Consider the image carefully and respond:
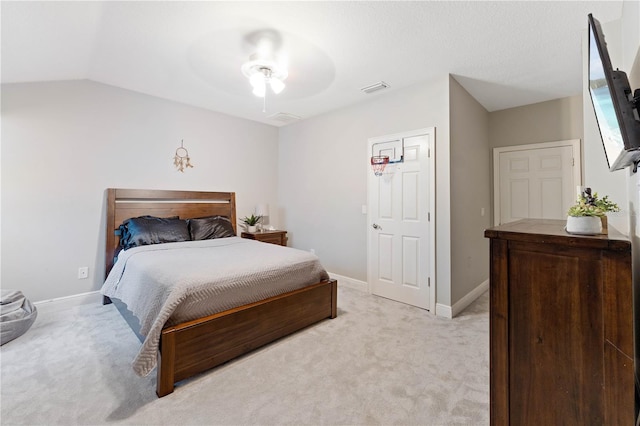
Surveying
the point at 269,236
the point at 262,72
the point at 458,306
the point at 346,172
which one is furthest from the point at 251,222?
the point at 458,306

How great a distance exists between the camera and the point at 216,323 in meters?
1.91

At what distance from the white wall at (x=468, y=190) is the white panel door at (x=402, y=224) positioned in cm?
29

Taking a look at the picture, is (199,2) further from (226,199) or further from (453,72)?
(226,199)

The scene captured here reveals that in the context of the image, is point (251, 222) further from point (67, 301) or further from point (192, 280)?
point (192, 280)

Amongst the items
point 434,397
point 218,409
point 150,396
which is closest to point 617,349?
point 434,397

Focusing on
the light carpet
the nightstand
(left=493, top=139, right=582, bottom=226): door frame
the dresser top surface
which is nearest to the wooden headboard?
the nightstand

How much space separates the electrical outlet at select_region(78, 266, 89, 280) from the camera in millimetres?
3106

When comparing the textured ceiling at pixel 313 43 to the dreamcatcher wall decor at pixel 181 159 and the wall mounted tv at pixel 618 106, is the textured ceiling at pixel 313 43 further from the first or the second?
the wall mounted tv at pixel 618 106

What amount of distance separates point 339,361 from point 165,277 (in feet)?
4.62

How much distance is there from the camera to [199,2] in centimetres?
187

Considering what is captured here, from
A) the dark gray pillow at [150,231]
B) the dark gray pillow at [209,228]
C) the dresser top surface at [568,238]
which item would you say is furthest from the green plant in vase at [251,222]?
the dresser top surface at [568,238]

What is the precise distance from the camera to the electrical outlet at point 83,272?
122 inches

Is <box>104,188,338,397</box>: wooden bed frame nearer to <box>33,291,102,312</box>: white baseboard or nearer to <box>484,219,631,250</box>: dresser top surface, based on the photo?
<box>33,291,102,312</box>: white baseboard

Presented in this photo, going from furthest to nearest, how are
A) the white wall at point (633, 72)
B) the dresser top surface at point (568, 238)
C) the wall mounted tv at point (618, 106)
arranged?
the white wall at point (633, 72), the wall mounted tv at point (618, 106), the dresser top surface at point (568, 238)
